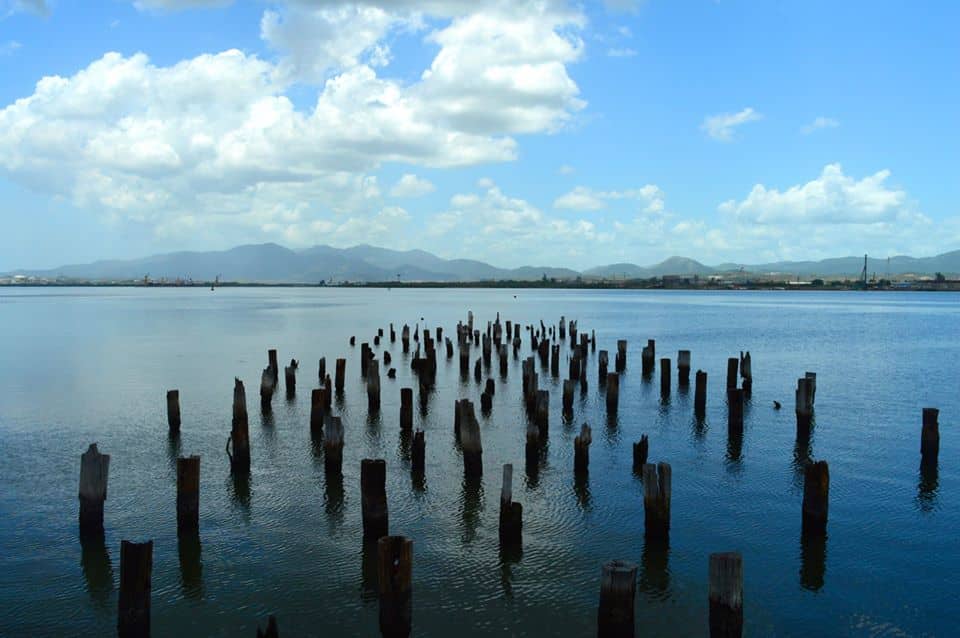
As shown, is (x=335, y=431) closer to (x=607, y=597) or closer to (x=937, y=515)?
(x=607, y=597)

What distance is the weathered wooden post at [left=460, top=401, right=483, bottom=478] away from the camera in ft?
54.9

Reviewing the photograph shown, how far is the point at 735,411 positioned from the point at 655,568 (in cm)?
1060

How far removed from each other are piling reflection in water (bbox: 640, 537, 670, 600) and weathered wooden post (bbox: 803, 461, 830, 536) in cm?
283

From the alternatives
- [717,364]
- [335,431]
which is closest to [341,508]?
[335,431]

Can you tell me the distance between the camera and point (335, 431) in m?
17.0

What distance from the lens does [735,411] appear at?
21.9m

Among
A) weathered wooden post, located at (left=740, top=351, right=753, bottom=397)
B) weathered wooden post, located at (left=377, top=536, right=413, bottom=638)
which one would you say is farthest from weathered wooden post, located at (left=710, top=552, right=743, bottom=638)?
weathered wooden post, located at (left=740, top=351, right=753, bottom=397)

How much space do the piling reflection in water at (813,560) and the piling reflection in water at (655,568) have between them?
216cm

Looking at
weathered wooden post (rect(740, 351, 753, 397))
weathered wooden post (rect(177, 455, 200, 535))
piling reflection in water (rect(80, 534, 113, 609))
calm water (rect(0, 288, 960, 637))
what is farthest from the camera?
weathered wooden post (rect(740, 351, 753, 397))

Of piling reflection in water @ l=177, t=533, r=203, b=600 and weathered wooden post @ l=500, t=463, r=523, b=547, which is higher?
weathered wooden post @ l=500, t=463, r=523, b=547

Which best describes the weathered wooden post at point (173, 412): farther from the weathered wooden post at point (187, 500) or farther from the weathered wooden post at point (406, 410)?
the weathered wooden post at point (187, 500)

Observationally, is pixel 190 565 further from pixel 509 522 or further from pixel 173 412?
pixel 173 412

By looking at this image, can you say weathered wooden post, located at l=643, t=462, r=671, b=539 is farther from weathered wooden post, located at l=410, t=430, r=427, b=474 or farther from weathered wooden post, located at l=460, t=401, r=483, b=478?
weathered wooden post, located at l=410, t=430, r=427, b=474

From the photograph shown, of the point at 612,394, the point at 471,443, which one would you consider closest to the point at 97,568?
the point at 471,443
